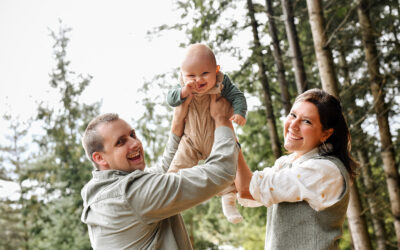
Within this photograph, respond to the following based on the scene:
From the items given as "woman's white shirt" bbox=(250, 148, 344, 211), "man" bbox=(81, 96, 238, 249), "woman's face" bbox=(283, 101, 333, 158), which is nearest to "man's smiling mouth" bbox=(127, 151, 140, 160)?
"man" bbox=(81, 96, 238, 249)

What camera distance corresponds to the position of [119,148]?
8.45ft

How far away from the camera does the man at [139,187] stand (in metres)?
2.35

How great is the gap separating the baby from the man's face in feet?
1.16

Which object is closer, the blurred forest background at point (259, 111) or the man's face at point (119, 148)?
the man's face at point (119, 148)

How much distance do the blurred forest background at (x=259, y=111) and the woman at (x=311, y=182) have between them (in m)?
2.87

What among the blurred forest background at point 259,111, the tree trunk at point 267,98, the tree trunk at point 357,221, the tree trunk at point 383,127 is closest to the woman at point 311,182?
the blurred forest background at point 259,111

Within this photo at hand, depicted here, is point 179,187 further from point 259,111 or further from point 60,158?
point 60,158

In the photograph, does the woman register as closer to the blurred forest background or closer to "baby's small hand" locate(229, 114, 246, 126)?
"baby's small hand" locate(229, 114, 246, 126)

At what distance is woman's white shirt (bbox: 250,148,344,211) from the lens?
2.33 meters

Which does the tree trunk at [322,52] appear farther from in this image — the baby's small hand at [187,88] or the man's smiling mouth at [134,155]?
the man's smiling mouth at [134,155]

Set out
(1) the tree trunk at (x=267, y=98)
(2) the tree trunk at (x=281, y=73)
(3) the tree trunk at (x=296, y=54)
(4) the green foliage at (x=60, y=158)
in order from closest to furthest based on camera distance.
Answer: (3) the tree trunk at (x=296, y=54)
(2) the tree trunk at (x=281, y=73)
(1) the tree trunk at (x=267, y=98)
(4) the green foliage at (x=60, y=158)

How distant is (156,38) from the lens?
8367mm

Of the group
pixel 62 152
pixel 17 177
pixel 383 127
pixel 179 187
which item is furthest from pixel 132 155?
pixel 17 177

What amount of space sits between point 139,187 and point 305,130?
100 cm
